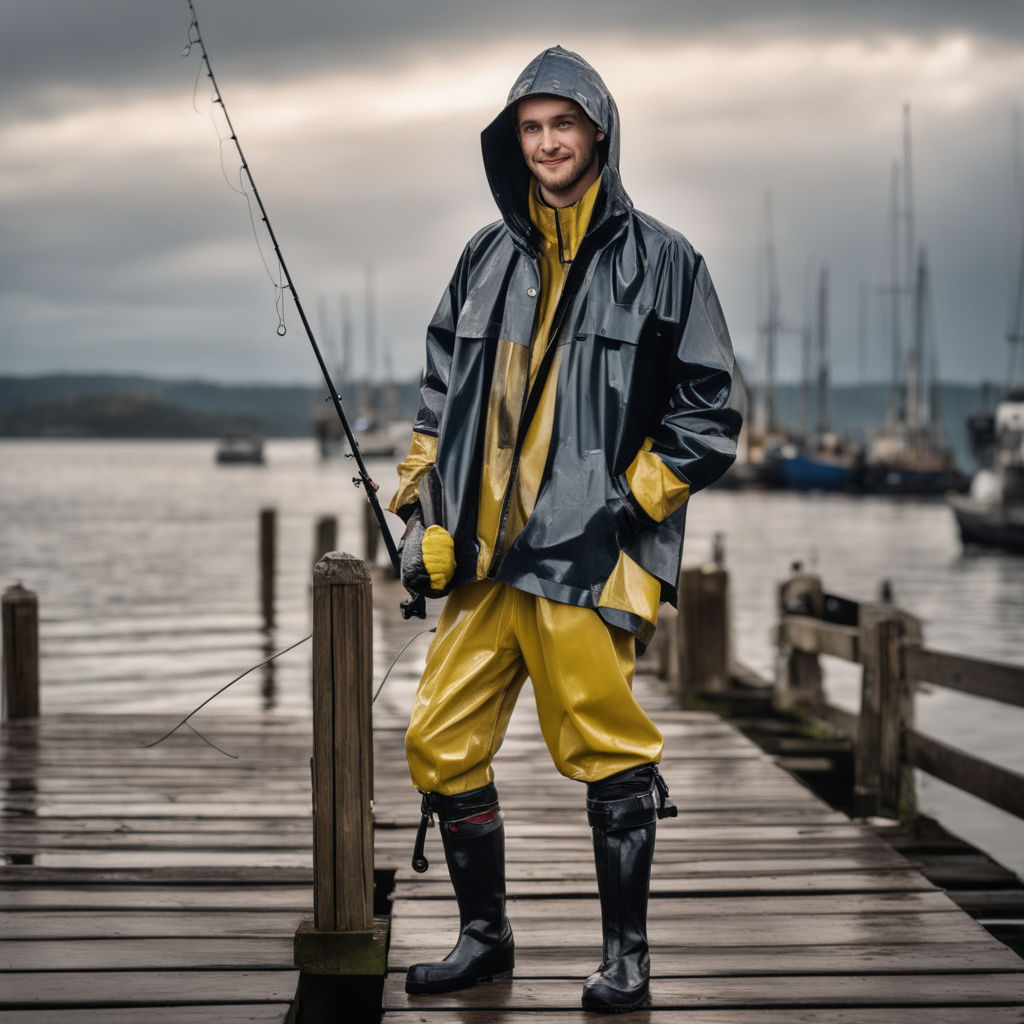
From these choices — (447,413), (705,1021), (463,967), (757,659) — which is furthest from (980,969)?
(757,659)

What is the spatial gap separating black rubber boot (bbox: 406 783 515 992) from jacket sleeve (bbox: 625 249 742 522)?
0.76 m

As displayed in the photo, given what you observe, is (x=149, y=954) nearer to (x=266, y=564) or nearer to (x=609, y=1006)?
(x=609, y=1006)

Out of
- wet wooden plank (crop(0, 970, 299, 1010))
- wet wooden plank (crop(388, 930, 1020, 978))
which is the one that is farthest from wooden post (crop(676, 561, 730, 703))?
wet wooden plank (crop(0, 970, 299, 1010))

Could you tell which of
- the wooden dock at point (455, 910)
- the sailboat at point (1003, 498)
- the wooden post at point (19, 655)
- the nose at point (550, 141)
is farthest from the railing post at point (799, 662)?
the sailboat at point (1003, 498)

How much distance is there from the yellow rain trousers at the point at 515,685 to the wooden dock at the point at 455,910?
0.53 meters

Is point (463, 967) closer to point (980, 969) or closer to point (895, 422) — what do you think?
point (980, 969)

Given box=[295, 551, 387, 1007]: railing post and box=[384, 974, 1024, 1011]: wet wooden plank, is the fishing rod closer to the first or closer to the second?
box=[295, 551, 387, 1007]: railing post

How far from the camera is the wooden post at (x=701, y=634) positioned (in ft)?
26.0

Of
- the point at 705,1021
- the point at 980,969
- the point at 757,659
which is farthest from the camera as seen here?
the point at 757,659

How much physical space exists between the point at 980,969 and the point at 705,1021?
0.73 meters

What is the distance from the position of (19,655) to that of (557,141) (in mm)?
4674

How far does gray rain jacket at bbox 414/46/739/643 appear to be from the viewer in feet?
9.55

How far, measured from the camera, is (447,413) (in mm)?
3021

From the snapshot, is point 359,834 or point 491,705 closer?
point 491,705
